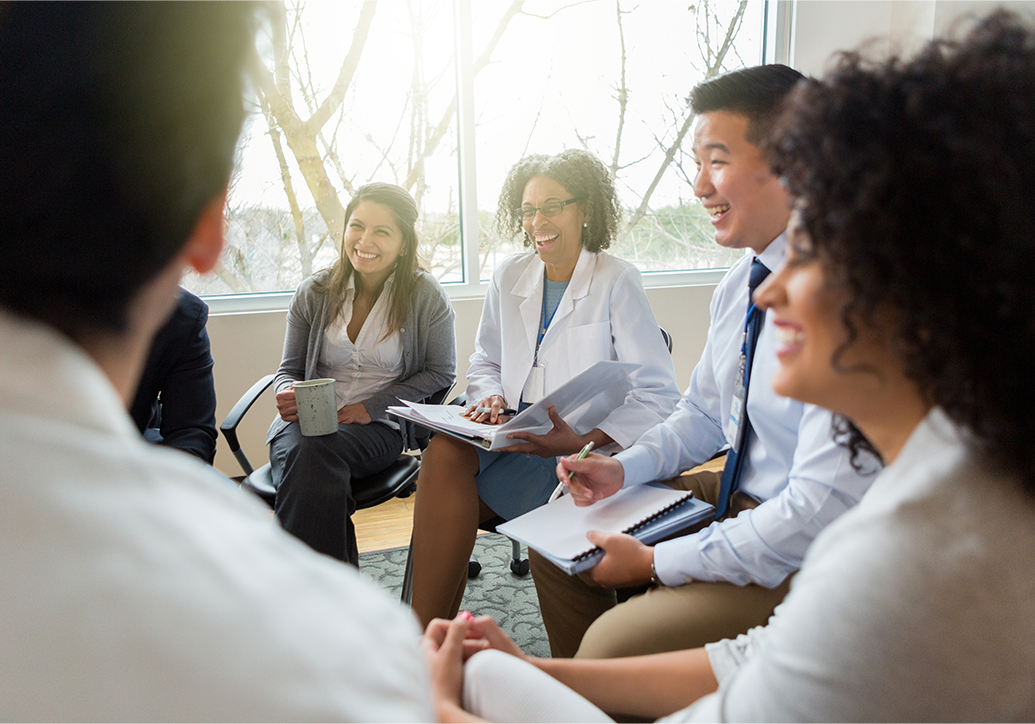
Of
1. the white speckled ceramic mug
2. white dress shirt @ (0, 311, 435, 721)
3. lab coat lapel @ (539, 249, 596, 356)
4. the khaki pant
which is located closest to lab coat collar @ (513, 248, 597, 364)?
lab coat lapel @ (539, 249, 596, 356)

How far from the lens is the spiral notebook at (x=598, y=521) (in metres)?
1.33

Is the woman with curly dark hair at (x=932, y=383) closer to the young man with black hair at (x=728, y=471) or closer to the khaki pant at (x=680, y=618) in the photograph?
the young man with black hair at (x=728, y=471)

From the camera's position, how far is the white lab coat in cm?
202

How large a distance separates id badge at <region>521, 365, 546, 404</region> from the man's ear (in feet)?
5.86

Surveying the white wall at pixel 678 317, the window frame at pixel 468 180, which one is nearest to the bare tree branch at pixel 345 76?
the window frame at pixel 468 180

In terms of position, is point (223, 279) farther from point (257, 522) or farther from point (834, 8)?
point (834, 8)

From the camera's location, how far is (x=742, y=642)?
985 millimetres

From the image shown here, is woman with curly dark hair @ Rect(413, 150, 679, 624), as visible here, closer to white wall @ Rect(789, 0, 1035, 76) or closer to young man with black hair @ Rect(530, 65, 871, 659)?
young man with black hair @ Rect(530, 65, 871, 659)

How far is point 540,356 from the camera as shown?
2303mm

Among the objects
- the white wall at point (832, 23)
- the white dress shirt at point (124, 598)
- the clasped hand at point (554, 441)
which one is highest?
the white wall at point (832, 23)

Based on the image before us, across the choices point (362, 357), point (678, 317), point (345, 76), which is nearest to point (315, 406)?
point (362, 357)

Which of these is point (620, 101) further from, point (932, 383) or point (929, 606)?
point (929, 606)

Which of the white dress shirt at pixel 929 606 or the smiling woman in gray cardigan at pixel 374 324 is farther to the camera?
the smiling woman in gray cardigan at pixel 374 324

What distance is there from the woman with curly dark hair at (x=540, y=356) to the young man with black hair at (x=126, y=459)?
1315mm
